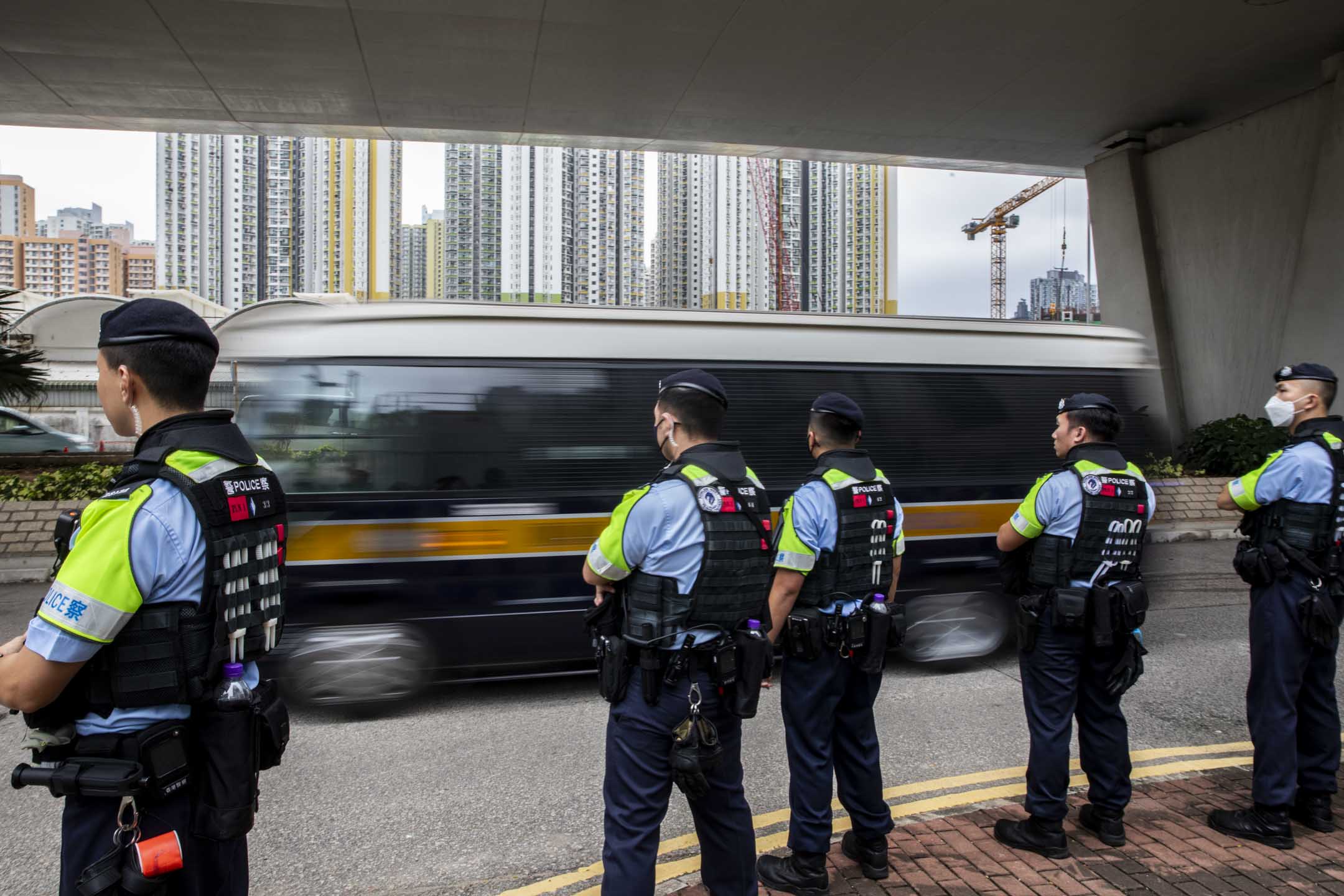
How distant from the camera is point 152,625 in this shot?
190 cm

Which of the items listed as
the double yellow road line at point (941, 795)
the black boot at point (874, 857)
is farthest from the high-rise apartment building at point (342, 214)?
the black boot at point (874, 857)

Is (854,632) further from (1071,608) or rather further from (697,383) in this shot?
(697,383)

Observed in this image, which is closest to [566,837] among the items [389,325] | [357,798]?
[357,798]

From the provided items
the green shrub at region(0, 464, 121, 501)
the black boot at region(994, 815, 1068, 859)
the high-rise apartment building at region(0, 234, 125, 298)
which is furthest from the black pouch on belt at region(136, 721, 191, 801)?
the high-rise apartment building at region(0, 234, 125, 298)

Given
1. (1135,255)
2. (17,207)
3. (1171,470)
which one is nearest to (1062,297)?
(1135,255)

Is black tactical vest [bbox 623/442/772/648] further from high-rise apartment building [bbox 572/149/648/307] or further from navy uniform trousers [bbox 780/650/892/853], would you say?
high-rise apartment building [bbox 572/149/648/307]

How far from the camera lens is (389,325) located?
5422mm

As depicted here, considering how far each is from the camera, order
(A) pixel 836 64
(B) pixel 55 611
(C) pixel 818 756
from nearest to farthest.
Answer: (B) pixel 55 611, (C) pixel 818 756, (A) pixel 836 64

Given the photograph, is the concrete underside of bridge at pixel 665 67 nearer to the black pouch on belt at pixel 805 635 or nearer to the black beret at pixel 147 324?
the black pouch on belt at pixel 805 635

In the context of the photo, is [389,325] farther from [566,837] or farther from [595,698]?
[566,837]

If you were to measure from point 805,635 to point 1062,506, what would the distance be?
50.2 inches

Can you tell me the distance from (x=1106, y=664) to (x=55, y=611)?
3671mm

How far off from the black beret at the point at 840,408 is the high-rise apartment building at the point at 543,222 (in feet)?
161

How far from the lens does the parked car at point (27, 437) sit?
52.7ft
